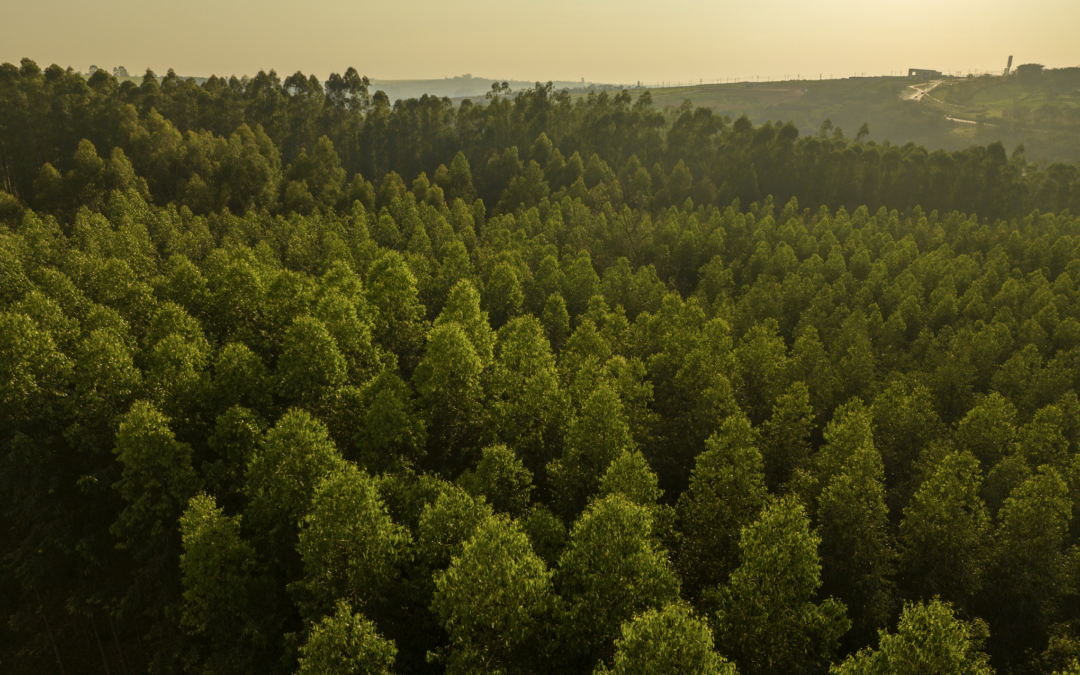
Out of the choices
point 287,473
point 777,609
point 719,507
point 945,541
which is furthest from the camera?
point 719,507

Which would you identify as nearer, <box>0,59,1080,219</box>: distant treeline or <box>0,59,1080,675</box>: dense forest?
<box>0,59,1080,675</box>: dense forest

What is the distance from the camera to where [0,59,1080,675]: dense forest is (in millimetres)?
32781

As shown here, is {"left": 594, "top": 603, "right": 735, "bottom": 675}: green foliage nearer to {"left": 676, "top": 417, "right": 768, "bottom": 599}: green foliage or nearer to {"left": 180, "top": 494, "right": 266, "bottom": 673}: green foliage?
{"left": 676, "top": 417, "right": 768, "bottom": 599}: green foliage

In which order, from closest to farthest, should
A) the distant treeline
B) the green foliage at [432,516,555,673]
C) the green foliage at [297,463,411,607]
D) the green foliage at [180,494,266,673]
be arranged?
the green foliage at [432,516,555,673] → the green foliage at [297,463,411,607] → the green foliage at [180,494,266,673] → the distant treeline

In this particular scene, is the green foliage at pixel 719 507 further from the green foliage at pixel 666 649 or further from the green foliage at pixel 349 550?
the green foliage at pixel 349 550

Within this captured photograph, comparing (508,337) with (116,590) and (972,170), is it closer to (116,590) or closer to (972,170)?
(116,590)

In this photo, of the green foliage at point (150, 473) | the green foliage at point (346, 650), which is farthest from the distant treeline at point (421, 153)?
the green foliage at point (346, 650)

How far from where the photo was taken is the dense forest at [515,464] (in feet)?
108

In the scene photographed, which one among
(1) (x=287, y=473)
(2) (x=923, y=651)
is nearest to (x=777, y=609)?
(2) (x=923, y=651)

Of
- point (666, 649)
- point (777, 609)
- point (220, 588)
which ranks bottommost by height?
point (220, 588)

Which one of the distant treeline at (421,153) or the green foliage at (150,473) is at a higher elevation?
the distant treeline at (421,153)

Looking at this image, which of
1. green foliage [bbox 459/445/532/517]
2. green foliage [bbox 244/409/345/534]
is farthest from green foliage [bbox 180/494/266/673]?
green foliage [bbox 459/445/532/517]

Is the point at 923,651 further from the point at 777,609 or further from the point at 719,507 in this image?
the point at 719,507

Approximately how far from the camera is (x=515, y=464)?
43656mm
